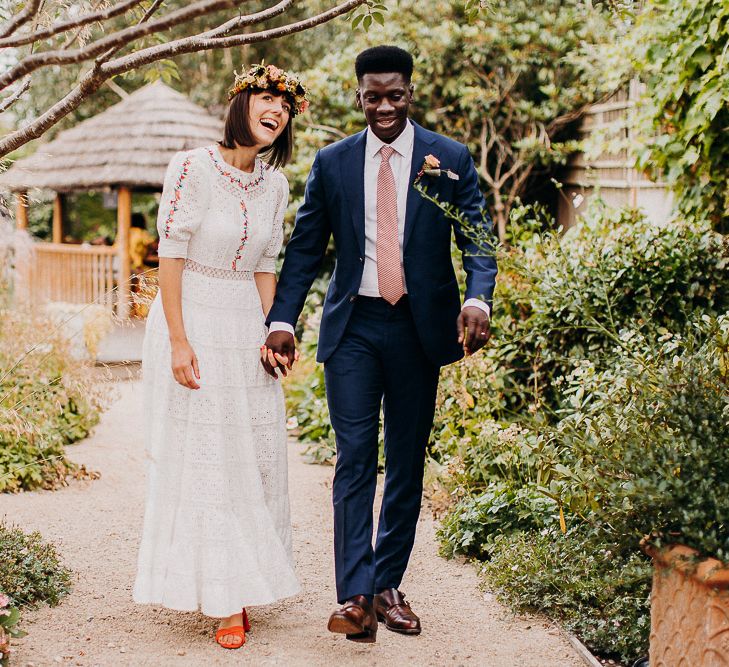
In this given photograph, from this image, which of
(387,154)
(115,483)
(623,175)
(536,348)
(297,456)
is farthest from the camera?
(623,175)

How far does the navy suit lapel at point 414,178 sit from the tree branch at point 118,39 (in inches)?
61.0

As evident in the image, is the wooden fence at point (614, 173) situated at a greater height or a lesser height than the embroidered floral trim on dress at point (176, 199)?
greater

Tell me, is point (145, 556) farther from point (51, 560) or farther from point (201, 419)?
point (51, 560)

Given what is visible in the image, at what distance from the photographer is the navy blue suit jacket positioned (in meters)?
3.74

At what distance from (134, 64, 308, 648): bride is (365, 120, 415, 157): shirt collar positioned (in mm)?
304

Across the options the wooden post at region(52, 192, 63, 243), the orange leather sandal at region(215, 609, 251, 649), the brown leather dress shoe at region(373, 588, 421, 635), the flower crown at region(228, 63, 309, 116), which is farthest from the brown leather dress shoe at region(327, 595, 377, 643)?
the wooden post at region(52, 192, 63, 243)

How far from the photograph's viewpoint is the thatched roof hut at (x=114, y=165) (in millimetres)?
14312

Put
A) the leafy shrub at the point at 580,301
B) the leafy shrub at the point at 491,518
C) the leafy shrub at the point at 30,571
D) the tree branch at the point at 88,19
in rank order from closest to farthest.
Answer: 1. the tree branch at the point at 88,19
2. the leafy shrub at the point at 30,571
3. the leafy shrub at the point at 491,518
4. the leafy shrub at the point at 580,301

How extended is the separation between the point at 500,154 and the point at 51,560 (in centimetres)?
854

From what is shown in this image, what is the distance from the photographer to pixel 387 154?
3814 millimetres

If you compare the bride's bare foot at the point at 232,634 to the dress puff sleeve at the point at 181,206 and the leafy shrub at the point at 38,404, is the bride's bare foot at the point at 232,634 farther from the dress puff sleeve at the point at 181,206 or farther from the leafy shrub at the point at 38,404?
the leafy shrub at the point at 38,404

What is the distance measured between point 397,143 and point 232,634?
1935mm

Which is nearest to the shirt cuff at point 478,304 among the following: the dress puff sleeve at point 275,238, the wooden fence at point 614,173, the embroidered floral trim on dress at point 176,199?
the dress puff sleeve at point 275,238

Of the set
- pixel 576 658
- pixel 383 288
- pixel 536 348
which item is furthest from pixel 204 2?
pixel 536 348
